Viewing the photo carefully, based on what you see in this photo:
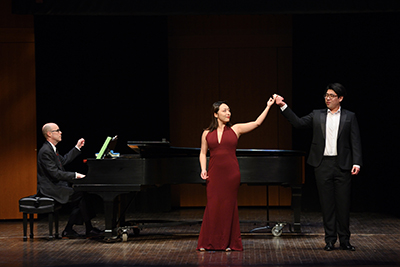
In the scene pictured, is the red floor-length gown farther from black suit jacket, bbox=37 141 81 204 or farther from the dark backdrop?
the dark backdrop

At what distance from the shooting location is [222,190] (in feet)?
16.9

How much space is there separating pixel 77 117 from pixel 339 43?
4.16 metres

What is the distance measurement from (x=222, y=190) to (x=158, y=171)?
84cm

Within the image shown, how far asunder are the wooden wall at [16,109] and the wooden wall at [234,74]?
2.22 meters

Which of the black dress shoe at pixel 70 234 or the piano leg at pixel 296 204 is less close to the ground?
the piano leg at pixel 296 204

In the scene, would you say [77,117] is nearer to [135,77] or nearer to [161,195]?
[135,77]

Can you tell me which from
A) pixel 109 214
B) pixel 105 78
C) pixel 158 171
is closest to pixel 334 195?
pixel 158 171

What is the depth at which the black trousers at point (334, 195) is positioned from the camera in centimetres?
502

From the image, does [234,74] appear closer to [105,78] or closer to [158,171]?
[105,78]

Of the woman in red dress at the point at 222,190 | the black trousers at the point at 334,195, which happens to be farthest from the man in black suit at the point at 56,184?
the black trousers at the point at 334,195

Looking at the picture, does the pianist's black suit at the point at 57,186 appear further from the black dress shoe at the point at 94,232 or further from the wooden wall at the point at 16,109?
the wooden wall at the point at 16,109

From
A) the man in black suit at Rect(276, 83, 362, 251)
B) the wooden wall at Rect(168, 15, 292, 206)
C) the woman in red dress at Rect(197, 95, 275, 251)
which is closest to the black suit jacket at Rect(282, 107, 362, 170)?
the man in black suit at Rect(276, 83, 362, 251)

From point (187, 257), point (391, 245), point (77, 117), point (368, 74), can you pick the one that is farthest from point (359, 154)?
point (77, 117)

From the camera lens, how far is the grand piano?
5.61 metres
